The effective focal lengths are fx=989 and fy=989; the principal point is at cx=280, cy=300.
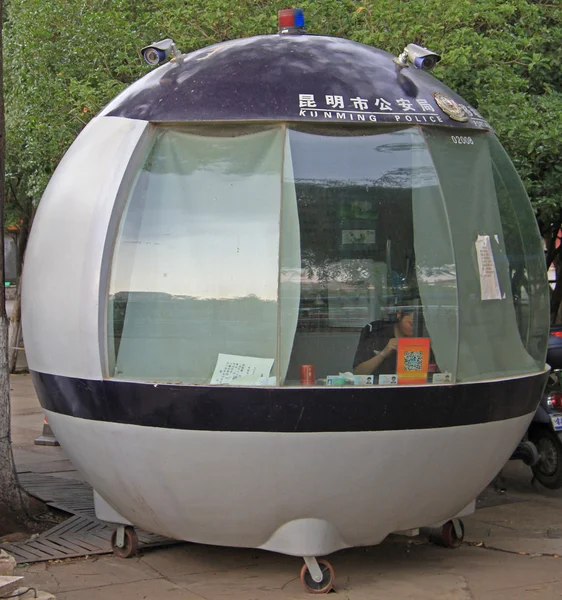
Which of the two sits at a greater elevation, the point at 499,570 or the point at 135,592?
the point at 499,570

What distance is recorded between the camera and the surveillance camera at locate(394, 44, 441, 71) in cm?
592

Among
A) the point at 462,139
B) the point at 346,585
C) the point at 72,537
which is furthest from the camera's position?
the point at 72,537

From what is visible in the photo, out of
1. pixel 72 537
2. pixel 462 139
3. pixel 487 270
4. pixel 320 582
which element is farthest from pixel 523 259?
pixel 72 537

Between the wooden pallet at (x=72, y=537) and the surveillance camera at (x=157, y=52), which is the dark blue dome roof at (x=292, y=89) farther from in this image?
the wooden pallet at (x=72, y=537)

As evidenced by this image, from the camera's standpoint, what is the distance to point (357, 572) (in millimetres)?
6078

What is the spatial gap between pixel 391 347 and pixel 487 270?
2.52 feet

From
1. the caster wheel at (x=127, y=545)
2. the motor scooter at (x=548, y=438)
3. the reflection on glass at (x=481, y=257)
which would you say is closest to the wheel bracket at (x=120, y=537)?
the caster wheel at (x=127, y=545)

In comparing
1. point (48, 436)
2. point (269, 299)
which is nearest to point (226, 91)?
point (269, 299)

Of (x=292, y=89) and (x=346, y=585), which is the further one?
(x=346, y=585)

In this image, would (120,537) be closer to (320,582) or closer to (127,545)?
(127,545)

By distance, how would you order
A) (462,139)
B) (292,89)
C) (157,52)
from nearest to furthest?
(292,89) < (462,139) < (157,52)

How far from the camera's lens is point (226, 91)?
221 inches

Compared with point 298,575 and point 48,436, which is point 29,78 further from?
point 298,575

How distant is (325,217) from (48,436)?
22.0ft
